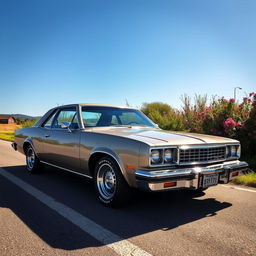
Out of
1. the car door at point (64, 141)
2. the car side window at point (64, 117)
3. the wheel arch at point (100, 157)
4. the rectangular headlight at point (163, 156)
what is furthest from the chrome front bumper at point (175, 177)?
the car side window at point (64, 117)

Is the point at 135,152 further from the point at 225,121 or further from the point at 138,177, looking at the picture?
the point at 225,121

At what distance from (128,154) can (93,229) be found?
39.5 inches

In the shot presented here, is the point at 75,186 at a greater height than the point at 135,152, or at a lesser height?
lesser

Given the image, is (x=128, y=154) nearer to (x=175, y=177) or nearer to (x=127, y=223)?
(x=175, y=177)

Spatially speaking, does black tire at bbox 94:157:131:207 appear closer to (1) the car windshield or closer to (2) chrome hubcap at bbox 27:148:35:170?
(1) the car windshield

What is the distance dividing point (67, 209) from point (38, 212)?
0.39 metres

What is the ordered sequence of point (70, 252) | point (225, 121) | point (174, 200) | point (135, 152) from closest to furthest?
point (70, 252), point (135, 152), point (174, 200), point (225, 121)

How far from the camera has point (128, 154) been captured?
11.0 ft

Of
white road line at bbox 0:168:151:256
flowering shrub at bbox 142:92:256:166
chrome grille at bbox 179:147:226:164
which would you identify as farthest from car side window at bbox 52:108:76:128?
flowering shrub at bbox 142:92:256:166

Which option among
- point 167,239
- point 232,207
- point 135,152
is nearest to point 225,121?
point 232,207

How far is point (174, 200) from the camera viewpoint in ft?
13.6

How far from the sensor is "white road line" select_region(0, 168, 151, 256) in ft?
8.21

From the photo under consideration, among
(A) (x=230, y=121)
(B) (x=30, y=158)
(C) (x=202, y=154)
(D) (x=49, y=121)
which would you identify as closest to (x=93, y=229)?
(C) (x=202, y=154)

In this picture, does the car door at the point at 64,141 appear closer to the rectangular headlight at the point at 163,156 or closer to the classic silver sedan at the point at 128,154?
the classic silver sedan at the point at 128,154
